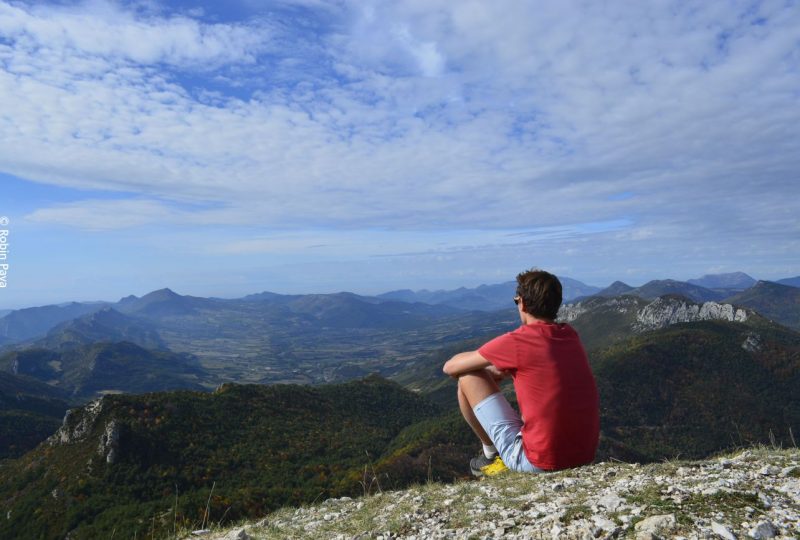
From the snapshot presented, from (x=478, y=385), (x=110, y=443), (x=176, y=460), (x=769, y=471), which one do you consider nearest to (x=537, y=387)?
(x=478, y=385)

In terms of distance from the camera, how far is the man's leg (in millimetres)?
7531

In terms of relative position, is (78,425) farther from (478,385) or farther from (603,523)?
(603,523)

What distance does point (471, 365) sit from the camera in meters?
7.19

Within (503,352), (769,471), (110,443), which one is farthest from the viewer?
(110,443)

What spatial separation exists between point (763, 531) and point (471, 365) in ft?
12.7

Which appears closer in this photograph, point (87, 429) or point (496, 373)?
point (496, 373)

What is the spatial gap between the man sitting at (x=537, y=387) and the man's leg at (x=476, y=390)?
0.7 inches

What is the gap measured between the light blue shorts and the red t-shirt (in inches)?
18.9

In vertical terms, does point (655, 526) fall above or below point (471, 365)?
below

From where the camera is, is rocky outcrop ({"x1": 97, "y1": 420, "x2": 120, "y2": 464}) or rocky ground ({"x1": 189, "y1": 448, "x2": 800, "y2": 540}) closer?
rocky ground ({"x1": 189, "y1": 448, "x2": 800, "y2": 540})

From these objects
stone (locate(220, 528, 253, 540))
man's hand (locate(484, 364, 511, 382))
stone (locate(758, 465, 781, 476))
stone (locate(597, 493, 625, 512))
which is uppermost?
man's hand (locate(484, 364, 511, 382))

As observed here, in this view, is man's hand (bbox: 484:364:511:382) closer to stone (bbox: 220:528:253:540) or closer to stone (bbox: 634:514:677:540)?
stone (bbox: 634:514:677:540)

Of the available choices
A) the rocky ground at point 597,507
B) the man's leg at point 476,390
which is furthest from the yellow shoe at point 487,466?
the man's leg at point 476,390

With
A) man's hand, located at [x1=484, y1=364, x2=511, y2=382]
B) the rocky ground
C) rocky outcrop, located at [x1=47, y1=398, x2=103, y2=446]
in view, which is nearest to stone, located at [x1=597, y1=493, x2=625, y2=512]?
the rocky ground
